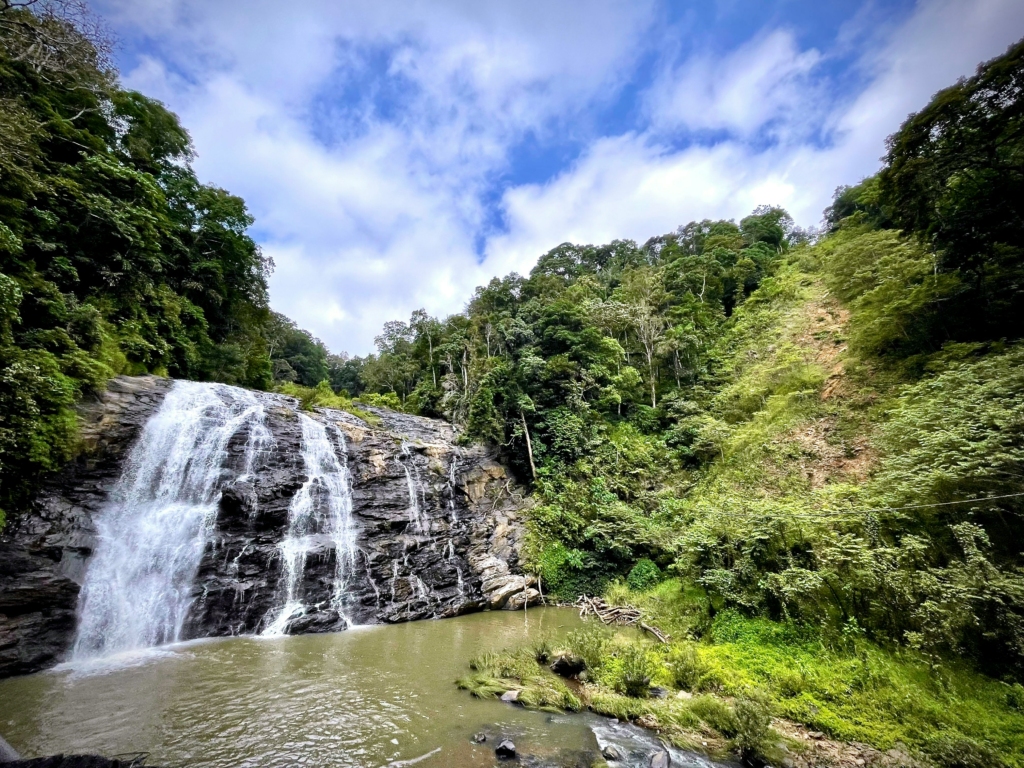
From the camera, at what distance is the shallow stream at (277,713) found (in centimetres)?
487

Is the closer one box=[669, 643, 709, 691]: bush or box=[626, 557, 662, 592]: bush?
box=[669, 643, 709, 691]: bush

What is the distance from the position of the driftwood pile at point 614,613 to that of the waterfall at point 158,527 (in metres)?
11.2

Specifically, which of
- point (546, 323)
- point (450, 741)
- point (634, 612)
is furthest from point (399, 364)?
point (450, 741)

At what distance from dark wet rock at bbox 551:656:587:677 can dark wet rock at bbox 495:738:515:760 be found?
307 cm

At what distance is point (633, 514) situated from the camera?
16359mm

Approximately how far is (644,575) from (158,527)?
48.2 feet

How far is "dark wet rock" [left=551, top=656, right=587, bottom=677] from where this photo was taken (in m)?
7.77

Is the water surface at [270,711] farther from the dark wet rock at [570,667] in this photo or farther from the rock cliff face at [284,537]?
the dark wet rock at [570,667]

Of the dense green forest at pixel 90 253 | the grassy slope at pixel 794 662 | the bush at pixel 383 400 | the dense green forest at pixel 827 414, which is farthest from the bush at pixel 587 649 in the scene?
the bush at pixel 383 400

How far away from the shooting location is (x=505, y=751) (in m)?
4.95

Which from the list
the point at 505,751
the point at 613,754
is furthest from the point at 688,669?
the point at 505,751

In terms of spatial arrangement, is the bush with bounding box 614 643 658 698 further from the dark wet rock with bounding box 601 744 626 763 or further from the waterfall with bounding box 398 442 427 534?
the waterfall with bounding box 398 442 427 534

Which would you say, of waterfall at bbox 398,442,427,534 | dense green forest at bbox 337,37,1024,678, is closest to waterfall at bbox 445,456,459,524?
waterfall at bbox 398,442,427,534

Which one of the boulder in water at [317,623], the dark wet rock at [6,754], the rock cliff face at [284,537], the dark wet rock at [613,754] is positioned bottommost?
the dark wet rock at [613,754]
